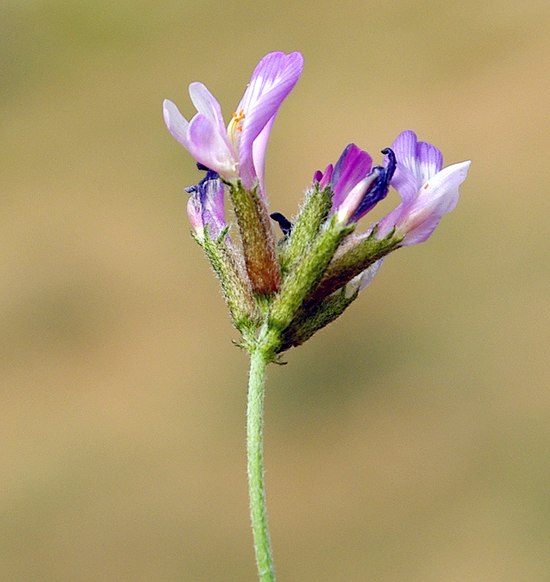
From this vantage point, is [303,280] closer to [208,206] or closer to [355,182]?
[355,182]


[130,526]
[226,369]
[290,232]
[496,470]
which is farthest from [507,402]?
[290,232]

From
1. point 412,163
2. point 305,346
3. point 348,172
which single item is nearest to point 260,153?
point 348,172

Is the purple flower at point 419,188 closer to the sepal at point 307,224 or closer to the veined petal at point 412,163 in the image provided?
the veined petal at point 412,163

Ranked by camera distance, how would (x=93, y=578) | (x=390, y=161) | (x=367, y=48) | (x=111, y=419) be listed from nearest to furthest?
(x=390, y=161), (x=93, y=578), (x=111, y=419), (x=367, y=48)

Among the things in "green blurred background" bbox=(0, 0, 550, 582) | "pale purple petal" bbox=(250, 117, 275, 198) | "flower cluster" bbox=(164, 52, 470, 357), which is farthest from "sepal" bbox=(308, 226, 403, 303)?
"green blurred background" bbox=(0, 0, 550, 582)

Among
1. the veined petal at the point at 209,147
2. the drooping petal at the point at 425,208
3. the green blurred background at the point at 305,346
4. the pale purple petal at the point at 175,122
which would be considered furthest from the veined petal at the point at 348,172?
the green blurred background at the point at 305,346

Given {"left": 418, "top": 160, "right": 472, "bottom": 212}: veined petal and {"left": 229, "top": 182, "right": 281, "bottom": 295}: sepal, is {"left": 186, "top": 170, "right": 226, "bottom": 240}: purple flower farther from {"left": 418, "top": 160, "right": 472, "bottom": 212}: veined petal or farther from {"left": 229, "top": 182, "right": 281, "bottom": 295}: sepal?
{"left": 418, "top": 160, "right": 472, "bottom": 212}: veined petal

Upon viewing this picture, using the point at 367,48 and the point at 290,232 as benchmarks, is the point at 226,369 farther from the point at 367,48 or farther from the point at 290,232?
the point at 290,232
